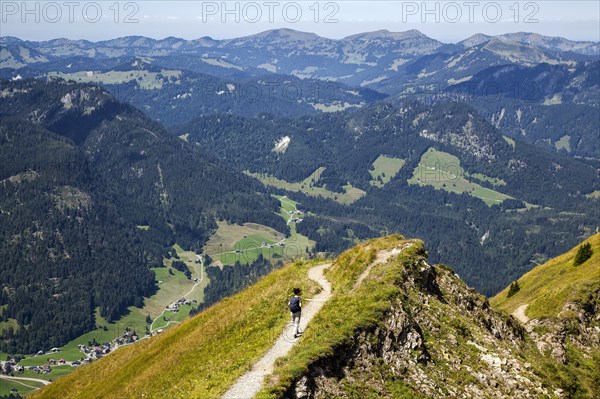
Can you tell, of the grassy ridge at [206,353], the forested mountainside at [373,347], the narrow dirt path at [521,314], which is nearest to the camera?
the forested mountainside at [373,347]

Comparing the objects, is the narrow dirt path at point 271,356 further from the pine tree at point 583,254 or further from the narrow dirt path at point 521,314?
the pine tree at point 583,254

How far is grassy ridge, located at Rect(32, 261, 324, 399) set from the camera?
45.8 metres

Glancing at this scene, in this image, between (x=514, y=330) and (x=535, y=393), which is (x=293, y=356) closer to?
(x=535, y=393)

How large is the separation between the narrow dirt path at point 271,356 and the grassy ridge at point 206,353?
742 millimetres

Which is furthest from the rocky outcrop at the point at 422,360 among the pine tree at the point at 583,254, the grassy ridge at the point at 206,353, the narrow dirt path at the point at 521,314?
the pine tree at the point at 583,254

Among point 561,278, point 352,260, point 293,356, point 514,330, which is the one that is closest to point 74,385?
point 352,260

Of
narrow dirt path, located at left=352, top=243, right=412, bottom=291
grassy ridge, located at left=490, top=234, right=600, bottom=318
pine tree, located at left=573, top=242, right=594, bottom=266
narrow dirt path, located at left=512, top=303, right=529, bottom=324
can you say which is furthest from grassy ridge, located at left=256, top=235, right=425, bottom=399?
pine tree, located at left=573, top=242, right=594, bottom=266

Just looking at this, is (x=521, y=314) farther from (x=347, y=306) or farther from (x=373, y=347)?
(x=373, y=347)

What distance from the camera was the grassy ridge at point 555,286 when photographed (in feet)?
301

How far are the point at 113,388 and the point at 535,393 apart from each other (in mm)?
45069

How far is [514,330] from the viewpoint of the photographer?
231 feet

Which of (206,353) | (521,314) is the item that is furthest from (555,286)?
(206,353)

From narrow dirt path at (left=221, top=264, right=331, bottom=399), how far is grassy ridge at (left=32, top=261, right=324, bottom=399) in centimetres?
74

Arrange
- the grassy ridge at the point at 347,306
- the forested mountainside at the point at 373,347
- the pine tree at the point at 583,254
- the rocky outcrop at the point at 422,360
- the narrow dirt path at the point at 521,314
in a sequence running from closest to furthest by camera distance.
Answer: the grassy ridge at the point at 347,306
the rocky outcrop at the point at 422,360
the forested mountainside at the point at 373,347
the narrow dirt path at the point at 521,314
the pine tree at the point at 583,254
